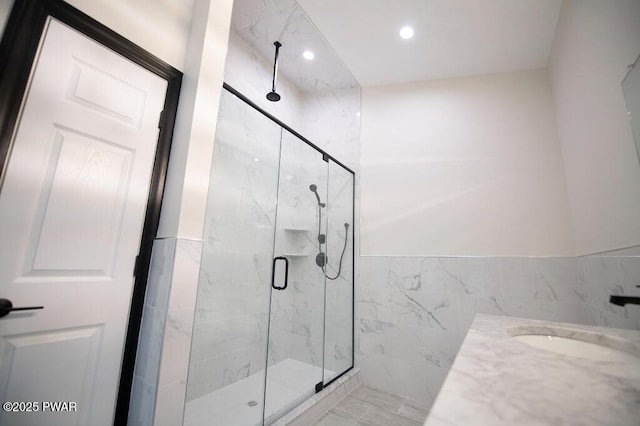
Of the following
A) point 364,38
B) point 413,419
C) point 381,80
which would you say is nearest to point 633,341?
point 413,419

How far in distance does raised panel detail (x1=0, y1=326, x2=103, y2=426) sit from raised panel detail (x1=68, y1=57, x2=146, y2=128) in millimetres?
940

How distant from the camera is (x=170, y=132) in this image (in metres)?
1.39

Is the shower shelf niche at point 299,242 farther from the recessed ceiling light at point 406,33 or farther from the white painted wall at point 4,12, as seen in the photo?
the white painted wall at point 4,12

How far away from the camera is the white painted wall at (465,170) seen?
2137 millimetres

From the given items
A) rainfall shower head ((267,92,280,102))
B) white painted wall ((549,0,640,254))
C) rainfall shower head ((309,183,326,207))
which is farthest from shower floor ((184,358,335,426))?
rainfall shower head ((267,92,280,102))

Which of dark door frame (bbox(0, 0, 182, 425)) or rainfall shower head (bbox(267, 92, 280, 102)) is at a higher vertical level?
rainfall shower head (bbox(267, 92, 280, 102))

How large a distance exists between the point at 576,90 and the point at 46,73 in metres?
Answer: 2.80

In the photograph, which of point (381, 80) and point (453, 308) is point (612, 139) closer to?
point (453, 308)

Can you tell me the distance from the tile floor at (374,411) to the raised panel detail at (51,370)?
136 centimetres

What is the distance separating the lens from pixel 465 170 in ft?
7.80

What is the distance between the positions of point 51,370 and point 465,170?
2.86 metres

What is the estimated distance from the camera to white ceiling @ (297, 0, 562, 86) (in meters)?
1.94

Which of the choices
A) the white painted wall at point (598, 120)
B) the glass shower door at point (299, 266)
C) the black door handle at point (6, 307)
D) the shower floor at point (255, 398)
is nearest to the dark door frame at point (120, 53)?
the black door handle at point (6, 307)

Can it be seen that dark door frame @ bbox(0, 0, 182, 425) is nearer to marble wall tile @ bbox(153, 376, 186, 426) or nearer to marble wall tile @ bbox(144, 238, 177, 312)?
marble wall tile @ bbox(144, 238, 177, 312)
